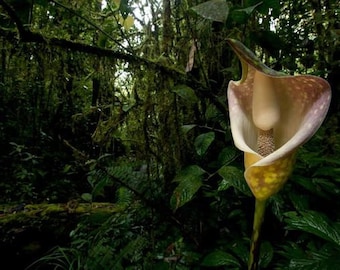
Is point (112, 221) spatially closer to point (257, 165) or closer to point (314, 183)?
point (314, 183)

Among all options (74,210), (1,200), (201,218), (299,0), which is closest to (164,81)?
(201,218)

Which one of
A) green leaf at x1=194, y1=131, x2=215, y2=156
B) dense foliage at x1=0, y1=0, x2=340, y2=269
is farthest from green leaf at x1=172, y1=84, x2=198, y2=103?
green leaf at x1=194, y1=131, x2=215, y2=156

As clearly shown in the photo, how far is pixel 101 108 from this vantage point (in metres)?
1.14

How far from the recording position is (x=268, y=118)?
0.47 m

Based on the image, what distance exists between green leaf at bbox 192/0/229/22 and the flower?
0.96 feet

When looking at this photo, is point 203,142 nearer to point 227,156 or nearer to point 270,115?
point 227,156

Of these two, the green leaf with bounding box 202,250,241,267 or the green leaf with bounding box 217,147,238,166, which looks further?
the green leaf with bounding box 217,147,238,166

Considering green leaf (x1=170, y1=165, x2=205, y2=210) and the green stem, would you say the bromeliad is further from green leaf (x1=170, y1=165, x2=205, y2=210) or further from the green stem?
green leaf (x1=170, y1=165, x2=205, y2=210)

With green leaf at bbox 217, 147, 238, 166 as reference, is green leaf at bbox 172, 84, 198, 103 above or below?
above

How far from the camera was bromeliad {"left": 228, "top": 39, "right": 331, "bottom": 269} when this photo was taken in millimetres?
392

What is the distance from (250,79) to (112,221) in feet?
2.89

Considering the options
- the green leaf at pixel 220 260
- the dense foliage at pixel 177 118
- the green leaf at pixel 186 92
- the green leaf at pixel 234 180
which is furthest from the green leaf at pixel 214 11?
the green leaf at pixel 220 260

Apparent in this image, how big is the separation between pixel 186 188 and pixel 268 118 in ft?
1.37

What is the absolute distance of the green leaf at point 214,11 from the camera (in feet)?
2.34
